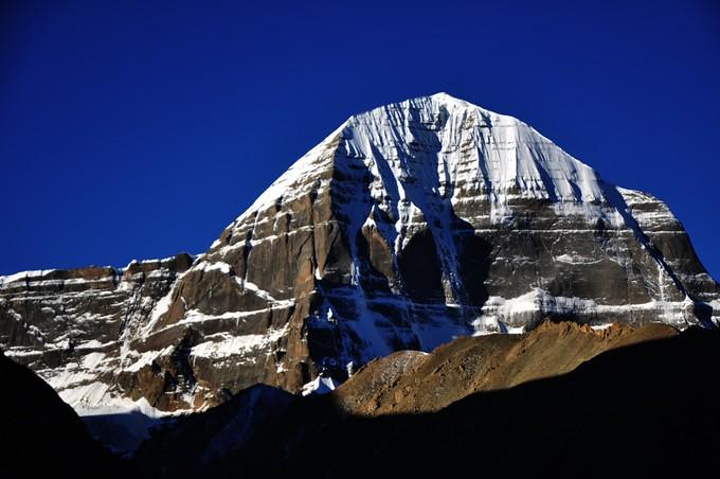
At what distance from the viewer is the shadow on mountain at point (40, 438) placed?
112 metres

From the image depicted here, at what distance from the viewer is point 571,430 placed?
144 meters

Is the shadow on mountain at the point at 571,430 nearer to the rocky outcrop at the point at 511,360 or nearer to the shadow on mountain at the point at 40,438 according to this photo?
the rocky outcrop at the point at 511,360

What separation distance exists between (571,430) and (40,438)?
4647cm

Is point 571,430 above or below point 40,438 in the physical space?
above

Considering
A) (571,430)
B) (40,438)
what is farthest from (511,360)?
(40,438)

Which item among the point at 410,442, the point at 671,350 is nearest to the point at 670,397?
the point at 671,350

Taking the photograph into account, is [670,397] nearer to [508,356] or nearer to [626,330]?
[626,330]

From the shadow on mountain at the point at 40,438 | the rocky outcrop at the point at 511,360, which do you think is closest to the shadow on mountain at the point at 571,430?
the rocky outcrop at the point at 511,360

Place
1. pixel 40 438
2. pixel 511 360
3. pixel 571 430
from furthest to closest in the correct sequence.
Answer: pixel 511 360 → pixel 571 430 → pixel 40 438

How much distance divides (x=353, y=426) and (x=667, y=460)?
71.9 meters

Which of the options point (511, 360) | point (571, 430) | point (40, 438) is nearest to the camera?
point (40, 438)

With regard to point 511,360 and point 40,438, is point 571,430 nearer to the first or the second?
point 511,360

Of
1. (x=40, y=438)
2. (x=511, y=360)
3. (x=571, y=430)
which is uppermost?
(x=511, y=360)

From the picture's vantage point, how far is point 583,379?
521 feet
